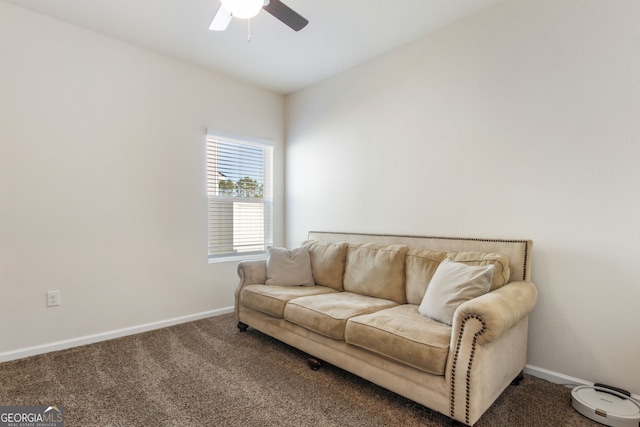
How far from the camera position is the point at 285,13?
6.27 ft

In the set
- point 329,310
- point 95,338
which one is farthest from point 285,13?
point 95,338

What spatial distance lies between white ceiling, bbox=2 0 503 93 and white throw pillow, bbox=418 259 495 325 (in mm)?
1952

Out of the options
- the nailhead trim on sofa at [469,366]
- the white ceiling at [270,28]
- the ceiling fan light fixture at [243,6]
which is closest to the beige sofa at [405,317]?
the nailhead trim on sofa at [469,366]

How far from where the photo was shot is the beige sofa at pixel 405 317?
1.61m

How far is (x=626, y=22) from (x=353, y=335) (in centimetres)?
249

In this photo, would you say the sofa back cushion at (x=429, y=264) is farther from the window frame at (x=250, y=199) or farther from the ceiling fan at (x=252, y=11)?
the window frame at (x=250, y=199)

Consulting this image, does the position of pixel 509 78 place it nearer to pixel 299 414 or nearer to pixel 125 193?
pixel 299 414

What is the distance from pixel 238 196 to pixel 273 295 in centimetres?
155

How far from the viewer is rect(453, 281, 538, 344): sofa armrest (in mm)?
1549

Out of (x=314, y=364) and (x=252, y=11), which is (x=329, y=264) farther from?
(x=252, y=11)

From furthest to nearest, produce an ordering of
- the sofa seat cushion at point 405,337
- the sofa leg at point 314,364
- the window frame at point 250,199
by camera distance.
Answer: the window frame at point 250,199, the sofa leg at point 314,364, the sofa seat cushion at point 405,337

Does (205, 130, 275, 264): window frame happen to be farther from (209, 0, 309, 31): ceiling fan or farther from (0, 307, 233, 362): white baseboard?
(209, 0, 309, 31): ceiling fan

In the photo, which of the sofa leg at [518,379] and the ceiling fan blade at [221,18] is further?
the sofa leg at [518,379]

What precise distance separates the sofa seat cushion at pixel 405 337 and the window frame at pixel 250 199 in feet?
6.85
